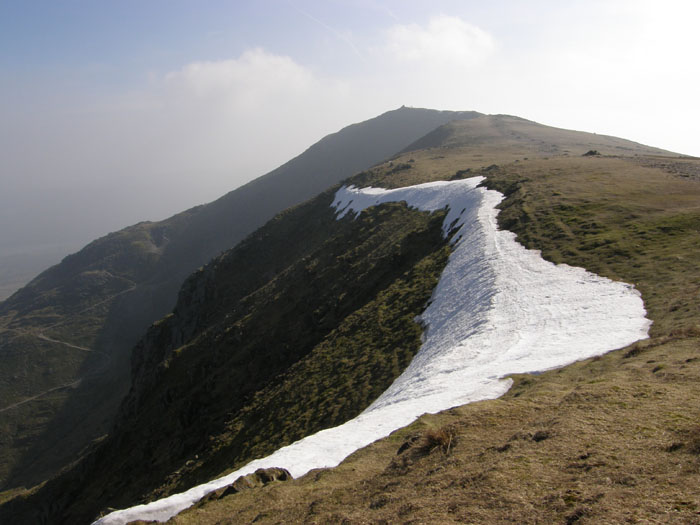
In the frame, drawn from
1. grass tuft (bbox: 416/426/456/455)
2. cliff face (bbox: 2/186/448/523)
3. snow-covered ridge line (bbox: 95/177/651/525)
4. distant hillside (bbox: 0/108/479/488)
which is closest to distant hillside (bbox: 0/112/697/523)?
cliff face (bbox: 2/186/448/523)

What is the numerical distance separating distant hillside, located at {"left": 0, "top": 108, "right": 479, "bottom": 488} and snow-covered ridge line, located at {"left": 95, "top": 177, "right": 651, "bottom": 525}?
257ft

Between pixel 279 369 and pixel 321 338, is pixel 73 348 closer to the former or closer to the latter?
pixel 279 369

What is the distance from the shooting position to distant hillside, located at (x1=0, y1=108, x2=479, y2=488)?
262ft

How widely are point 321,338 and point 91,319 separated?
141 meters

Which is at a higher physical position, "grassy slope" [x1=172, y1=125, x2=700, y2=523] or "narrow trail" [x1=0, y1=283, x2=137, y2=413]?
"grassy slope" [x1=172, y1=125, x2=700, y2=523]

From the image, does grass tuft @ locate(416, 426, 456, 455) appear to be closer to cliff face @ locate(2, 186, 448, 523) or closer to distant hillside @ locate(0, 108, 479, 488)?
cliff face @ locate(2, 186, 448, 523)

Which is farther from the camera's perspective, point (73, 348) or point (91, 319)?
point (91, 319)

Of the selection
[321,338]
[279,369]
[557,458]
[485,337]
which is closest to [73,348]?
[279,369]

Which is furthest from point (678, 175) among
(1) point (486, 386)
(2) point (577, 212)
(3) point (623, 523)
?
(3) point (623, 523)

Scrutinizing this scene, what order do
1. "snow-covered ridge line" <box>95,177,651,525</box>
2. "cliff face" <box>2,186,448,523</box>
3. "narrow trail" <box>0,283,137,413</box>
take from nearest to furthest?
"snow-covered ridge line" <box>95,177,651,525</box> < "cliff face" <box>2,186,448,523</box> < "narrow trail" <box>0,283,137,413</box>

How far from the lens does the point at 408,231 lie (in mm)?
38500

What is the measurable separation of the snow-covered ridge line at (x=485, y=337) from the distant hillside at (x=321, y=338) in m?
1.43

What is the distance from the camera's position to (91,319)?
135 m

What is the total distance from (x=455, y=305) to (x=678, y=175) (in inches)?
1254
